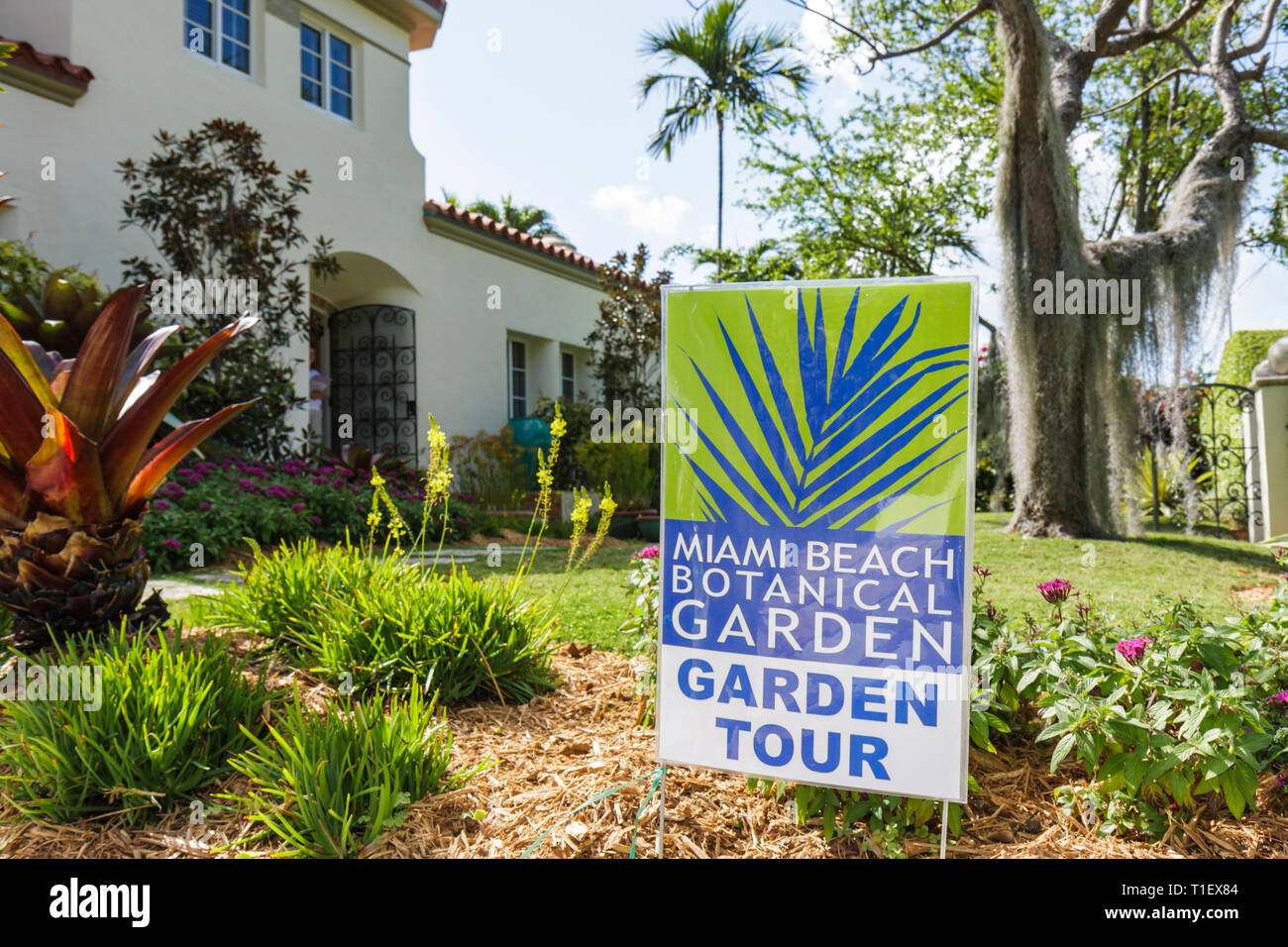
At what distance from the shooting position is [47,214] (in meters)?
7.01

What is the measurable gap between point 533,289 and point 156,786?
1134 cm

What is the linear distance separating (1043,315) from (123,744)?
7.85m

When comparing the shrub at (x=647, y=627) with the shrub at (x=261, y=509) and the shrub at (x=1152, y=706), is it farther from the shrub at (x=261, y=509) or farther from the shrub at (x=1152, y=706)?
the shrub at (x=261, y=509)

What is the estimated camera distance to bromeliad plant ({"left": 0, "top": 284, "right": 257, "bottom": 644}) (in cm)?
253

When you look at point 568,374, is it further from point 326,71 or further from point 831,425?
point 831,425

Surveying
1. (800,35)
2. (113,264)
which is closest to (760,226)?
(800,35)

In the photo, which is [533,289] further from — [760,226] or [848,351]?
[848,351]

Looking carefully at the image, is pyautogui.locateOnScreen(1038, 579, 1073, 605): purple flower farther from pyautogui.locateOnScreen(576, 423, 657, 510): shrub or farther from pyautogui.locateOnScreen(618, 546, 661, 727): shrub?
pyautogui.locateOnScreen(576, 423, 657, 510): shrub

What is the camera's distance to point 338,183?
381 inches

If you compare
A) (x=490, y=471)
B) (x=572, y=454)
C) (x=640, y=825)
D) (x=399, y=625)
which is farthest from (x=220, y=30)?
(x=640, y=825)

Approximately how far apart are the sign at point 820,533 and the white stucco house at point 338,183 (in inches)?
299

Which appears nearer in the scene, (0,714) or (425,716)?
(425,716)

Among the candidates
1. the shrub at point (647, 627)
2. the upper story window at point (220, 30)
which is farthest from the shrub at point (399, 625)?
the upper story window at point (220, 30)

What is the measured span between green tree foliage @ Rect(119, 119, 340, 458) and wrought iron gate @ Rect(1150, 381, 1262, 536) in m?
9.99
